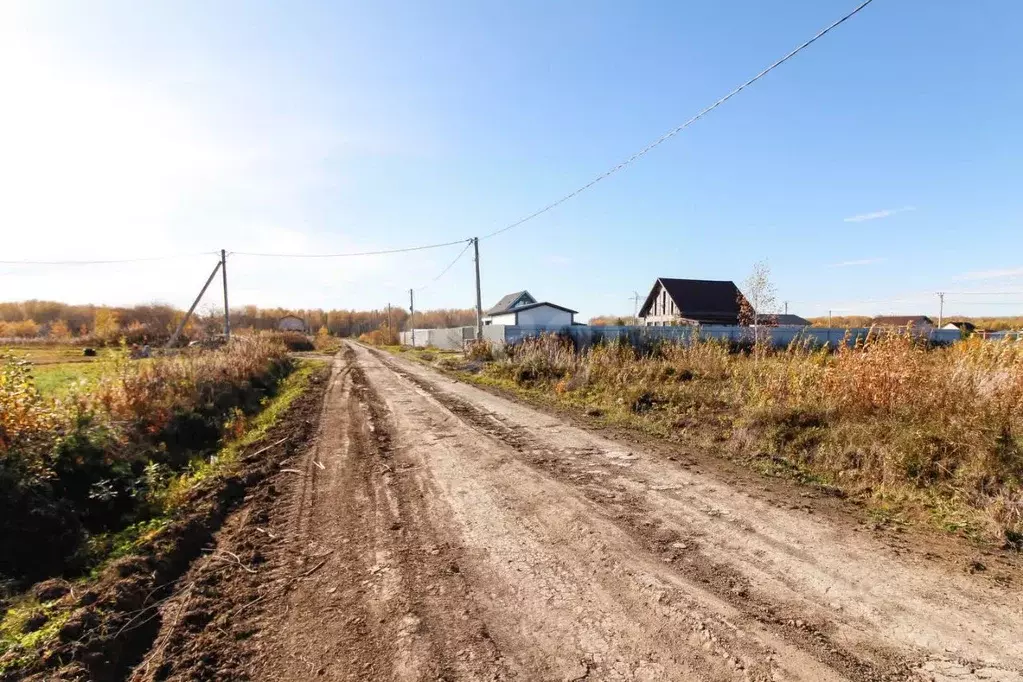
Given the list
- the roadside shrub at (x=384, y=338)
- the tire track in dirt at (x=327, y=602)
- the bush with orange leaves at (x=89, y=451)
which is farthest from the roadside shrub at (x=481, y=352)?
the roadside shrub at (x=384, y=338)

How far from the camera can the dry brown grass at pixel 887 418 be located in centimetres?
483

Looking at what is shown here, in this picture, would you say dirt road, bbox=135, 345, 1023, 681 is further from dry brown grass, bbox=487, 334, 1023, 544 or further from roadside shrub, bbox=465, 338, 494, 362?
roadside shrub, bbox=465, 338, 494, 362

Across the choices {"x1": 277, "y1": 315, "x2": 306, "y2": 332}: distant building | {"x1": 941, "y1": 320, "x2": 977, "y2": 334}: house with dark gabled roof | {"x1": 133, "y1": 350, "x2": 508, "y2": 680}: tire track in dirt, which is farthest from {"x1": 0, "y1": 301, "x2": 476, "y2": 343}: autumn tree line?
{"x1": 941, "y1": 320, "x2": 977, "y2": 334}: house with dark gabled roof

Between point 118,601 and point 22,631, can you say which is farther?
point 118,601

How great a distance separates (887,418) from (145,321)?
54.3 m

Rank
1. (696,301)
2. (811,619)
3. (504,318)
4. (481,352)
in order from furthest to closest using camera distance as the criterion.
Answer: (504,318), (696,301), (481,352), (811,619)

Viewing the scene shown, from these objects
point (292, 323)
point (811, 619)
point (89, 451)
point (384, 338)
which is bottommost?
point (811, 619)

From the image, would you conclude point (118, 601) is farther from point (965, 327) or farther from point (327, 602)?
point (965, 327)

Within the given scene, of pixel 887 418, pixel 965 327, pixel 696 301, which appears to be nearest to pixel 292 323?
pixel 696 301

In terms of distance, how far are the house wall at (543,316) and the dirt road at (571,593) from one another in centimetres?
4058

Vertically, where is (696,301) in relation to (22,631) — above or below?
above

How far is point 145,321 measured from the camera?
45.7 m

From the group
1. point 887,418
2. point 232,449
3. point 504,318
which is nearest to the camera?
point 887,418

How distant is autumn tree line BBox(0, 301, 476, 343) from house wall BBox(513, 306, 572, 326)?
22743mm
